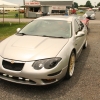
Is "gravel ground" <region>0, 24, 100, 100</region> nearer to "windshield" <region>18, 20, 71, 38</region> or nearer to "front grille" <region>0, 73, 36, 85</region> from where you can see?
"front grille" <region>0, 73, 36, 85</region>

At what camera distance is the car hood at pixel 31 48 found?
10.5 feet

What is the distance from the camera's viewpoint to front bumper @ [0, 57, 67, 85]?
3.01 metres

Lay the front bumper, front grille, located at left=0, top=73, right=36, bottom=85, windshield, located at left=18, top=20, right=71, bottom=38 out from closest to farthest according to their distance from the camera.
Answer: the front bumper < front grille, located at left=0, top=73, right=36, bottom=85 < windshield, located at left=18, top=20, right=71, bottom=38

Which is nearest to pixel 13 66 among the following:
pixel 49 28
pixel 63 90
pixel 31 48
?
pixel 31 48

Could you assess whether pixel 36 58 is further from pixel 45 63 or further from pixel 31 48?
pixel 31 48

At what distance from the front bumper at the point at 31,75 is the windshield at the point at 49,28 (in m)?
1.36

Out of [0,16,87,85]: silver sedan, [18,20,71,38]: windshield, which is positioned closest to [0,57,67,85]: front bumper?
[0,16,87,85]: silver sedan

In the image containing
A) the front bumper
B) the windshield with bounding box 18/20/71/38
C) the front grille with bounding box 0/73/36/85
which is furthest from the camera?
the windshield with bounding box 18/20/71/38

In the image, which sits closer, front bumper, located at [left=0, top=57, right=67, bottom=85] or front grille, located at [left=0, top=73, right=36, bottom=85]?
front bumper, located at [left=0, top=57, right=67, bottom=85]

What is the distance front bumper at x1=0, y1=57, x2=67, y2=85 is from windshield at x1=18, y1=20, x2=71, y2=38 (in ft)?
4.45

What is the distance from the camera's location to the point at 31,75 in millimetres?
3002

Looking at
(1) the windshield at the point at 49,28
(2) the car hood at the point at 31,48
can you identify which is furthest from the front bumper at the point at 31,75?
(1) the windshield at the point at 49,28

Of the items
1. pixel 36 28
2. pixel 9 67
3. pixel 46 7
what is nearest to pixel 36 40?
pixel 36 28

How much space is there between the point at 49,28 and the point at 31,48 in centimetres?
125
